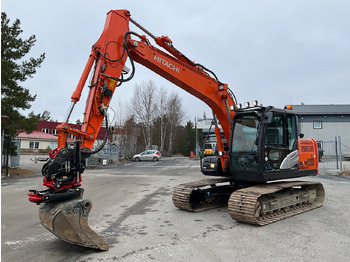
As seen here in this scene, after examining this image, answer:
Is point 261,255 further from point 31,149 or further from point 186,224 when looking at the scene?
point 31,149

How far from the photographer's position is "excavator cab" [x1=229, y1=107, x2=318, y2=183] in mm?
5934

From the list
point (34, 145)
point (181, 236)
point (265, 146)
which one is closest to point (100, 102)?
point (181, 236)

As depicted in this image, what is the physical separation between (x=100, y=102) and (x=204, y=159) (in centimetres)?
353

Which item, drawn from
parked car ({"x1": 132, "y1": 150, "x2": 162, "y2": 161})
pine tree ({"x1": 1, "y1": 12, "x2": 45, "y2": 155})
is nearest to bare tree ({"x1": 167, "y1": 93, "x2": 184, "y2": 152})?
parked car ({"x1": 132, "y1": 150, "x2": 162, "y2": 161})

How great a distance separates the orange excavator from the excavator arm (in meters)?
0.01

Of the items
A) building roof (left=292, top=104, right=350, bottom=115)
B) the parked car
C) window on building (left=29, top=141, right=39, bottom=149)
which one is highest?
building roof (left=292, top=104, right=350, bottom=115)

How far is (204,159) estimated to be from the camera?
7.34 meters

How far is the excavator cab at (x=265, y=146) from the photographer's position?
5934 millimetres

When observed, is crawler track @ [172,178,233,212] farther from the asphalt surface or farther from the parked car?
the parked car

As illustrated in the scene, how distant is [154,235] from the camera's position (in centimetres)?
498

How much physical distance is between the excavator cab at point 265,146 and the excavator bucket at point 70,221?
3560mm

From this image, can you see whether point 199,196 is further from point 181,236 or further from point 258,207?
point 181,236

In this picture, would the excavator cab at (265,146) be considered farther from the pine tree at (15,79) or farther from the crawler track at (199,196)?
the pine tree at (15,79)

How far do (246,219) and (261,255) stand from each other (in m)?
1.37
